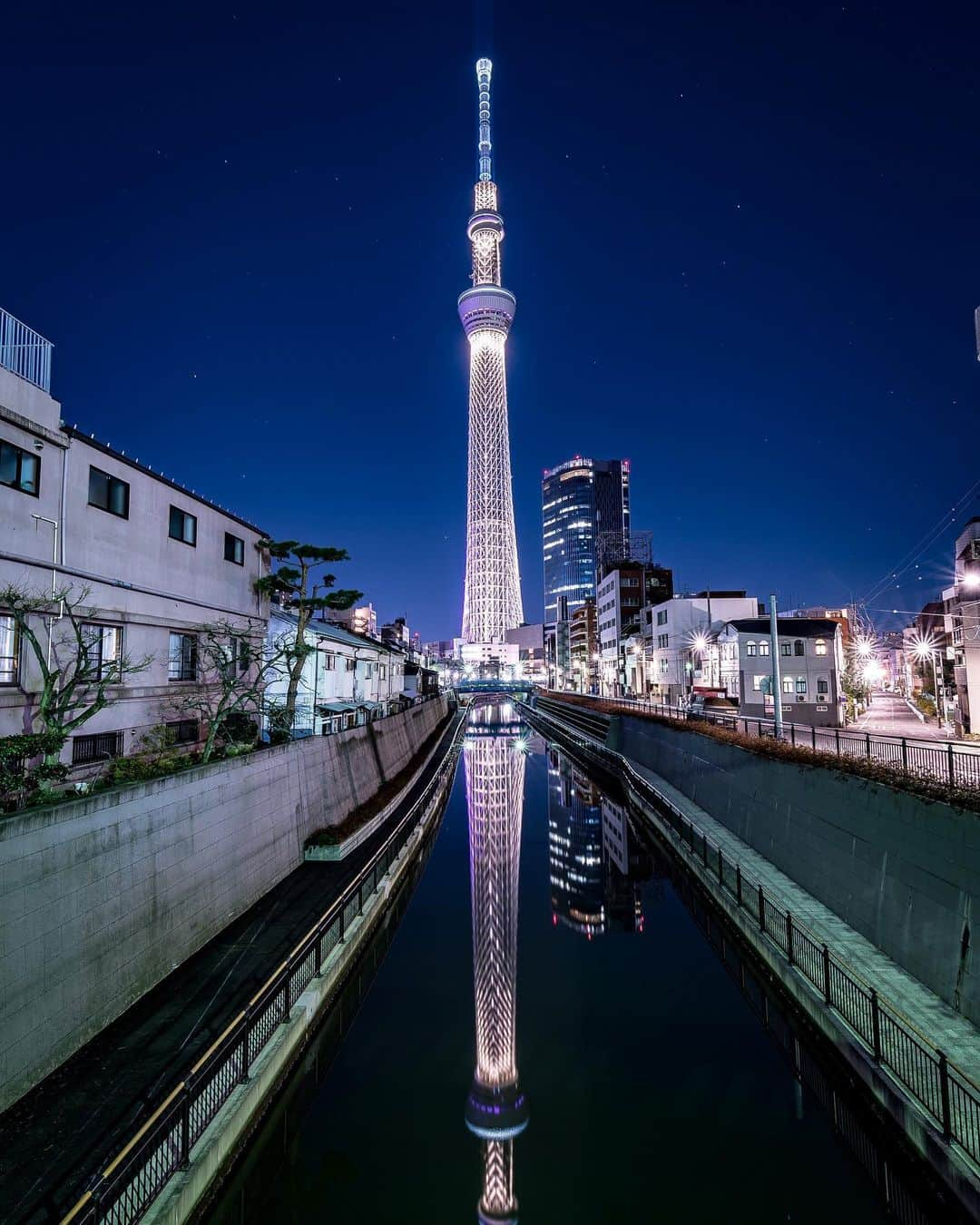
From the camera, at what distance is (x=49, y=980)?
730cm

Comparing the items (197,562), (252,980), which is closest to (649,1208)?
(252,980)

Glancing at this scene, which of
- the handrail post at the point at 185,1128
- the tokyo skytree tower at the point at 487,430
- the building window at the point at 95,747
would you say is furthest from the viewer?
the tokyo skytree tower at the point at 487,430

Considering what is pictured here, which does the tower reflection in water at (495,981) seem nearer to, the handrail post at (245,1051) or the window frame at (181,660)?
the handrail post at (245,1051)

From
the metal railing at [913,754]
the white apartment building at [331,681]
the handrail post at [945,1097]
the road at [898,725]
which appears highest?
the white apartment building at [331,681]

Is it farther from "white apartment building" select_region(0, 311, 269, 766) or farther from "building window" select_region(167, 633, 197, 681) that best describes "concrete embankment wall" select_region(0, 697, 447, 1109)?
"building window" select_region(167, 633, 197, 681)

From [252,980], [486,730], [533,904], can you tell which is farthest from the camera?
[486,730]

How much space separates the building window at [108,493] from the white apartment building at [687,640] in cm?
3842

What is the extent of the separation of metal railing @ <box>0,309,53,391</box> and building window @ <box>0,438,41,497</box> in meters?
1.39

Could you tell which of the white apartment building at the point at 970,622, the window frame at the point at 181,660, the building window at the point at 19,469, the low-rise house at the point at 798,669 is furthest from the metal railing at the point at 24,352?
the low-rise house at the point at 798,669

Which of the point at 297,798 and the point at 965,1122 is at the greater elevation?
the point at 297,798

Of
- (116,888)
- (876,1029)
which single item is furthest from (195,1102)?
(876,1029)

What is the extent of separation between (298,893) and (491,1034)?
4890mm

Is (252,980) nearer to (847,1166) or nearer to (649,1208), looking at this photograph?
(649,1208)

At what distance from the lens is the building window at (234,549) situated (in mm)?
20422
